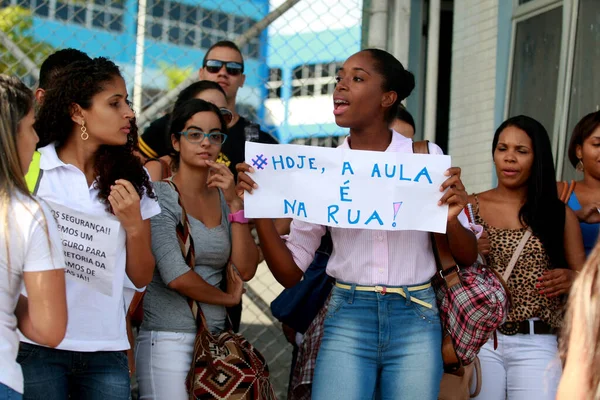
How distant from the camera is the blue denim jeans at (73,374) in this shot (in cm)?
341

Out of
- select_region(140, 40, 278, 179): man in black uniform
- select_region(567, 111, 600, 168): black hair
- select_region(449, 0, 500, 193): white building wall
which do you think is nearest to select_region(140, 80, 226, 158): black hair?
select_region(140, 40, 278, 179): man in black uniform

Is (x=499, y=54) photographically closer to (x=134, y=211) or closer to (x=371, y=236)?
(x=371, y=236)

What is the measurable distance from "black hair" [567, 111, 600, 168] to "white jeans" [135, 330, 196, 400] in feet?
8.09

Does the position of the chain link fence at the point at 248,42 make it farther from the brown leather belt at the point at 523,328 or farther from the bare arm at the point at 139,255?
the bare arm at the point at 139,255

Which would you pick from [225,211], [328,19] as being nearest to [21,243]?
[225,211]

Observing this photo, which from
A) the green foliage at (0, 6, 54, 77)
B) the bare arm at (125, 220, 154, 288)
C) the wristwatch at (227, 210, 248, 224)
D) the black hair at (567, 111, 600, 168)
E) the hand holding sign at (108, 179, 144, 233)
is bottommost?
the bare arm at (125, 220, 154, 288)

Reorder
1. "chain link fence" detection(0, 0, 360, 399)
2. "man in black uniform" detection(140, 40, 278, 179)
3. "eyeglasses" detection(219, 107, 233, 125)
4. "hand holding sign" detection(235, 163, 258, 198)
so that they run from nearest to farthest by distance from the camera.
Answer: "hand holding sign" detection(235, 163, 258, 198) < "eyeglasses" detection(219, 107, 233, 125) < "man in black uniform" detection(140, 40, 278, 179) < "chain link fence" detection(0, 0, 360, 399)

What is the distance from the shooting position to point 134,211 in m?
3.71

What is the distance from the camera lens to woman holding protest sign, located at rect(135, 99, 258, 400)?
4.21 meters

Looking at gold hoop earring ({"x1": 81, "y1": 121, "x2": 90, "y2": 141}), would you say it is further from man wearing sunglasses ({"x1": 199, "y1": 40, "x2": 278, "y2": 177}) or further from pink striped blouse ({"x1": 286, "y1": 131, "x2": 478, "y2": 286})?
man wearing sunglasses ({"x1": 199, "y1": 40, "x2": 278, "y2": 177})

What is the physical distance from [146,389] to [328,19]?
3.89 meters

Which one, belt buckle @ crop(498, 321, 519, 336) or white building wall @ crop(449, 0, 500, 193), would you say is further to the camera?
white building wall @ crop(449, 0, 500, 193)

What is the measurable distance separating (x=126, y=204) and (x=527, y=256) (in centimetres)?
209

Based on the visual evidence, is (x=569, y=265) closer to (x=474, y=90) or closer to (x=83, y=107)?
(x=83, y=107)
